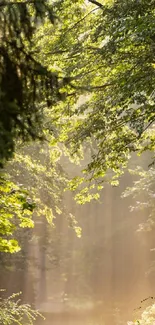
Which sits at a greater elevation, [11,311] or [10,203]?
[10,203]

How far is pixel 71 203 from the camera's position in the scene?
131 ft

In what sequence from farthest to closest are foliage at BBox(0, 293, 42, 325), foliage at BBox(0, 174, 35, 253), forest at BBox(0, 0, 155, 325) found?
foliage at BBox(0, 293, 42, 325) < foliage at BBox(0, 174, 35, 253) < forest at BBox(0, 0, 155, 325)

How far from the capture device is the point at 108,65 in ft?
23.7

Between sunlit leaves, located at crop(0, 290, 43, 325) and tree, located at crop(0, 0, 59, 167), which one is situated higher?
tree, located at crop(0, 0, 59, 167)

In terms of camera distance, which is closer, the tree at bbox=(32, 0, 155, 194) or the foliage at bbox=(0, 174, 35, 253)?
the foliage at bbox=(0, 174, 35, 253)

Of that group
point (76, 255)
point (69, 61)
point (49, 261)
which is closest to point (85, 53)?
point (69, 61)

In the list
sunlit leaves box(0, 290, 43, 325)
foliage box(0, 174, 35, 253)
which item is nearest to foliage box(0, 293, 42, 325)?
sunlit leaves box(0, 290, 43, 325)

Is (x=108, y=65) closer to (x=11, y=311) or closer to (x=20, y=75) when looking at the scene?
(x=20, y=75)

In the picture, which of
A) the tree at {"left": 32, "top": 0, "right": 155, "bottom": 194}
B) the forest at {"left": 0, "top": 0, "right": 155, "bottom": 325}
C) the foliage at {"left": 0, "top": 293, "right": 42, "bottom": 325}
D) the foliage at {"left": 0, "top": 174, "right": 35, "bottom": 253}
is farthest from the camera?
the foliage at {"left": 0, "top": 293, "right": 42, "bottom": 325}

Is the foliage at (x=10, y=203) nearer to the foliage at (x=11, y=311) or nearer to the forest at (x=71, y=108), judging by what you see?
the forest at (x=71, y=108)

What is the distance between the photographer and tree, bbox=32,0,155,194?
637 centimetres

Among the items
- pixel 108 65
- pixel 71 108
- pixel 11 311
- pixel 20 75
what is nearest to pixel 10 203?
pixel 20 75

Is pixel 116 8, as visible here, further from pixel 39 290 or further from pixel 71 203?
pixel 71 203

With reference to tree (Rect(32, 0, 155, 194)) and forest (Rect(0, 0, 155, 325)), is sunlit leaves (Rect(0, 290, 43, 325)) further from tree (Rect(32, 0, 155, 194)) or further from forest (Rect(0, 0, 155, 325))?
tree (Rect(32, 0, 155, 194))
